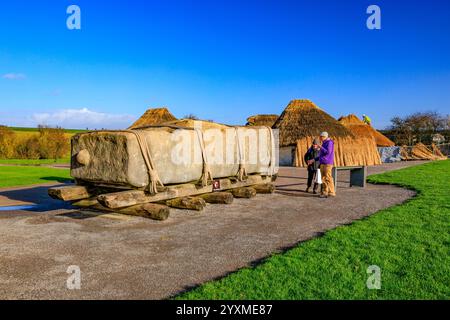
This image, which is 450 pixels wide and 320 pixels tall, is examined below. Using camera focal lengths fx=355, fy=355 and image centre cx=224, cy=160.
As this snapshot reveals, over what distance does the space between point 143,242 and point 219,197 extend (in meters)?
3.26

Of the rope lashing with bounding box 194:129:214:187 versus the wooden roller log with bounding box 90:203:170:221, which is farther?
the rope lashing with bounding box 194:129:214:187

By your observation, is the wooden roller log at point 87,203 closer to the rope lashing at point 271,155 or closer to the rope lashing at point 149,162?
the rope lashing at point 149,162

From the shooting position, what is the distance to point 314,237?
5.90 metres

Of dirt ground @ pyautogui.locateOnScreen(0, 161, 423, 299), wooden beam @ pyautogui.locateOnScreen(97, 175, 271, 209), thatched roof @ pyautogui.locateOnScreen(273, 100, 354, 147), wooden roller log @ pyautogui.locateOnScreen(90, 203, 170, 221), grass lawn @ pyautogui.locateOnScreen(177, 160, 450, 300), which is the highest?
thatched roof @ pyautogui.locateOnScreen(273, 100, 354, 147)

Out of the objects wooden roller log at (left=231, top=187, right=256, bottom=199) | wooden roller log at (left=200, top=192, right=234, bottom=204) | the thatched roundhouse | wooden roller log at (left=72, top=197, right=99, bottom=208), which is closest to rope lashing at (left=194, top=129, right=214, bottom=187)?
wooden roller log at (left=200, top=192, right=234, bottom=204)

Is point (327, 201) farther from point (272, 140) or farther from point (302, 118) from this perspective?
point (302, 118)

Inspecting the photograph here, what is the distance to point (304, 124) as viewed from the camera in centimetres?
2809

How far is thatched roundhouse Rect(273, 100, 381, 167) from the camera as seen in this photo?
87.2 feet

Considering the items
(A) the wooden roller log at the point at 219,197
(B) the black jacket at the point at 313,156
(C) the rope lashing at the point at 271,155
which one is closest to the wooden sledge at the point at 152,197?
(A) the wooden roller log at the point at 219,197

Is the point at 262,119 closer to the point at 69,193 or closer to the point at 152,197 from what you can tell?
the point at 152,197

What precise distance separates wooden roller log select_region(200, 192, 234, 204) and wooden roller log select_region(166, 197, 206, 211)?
0.92m

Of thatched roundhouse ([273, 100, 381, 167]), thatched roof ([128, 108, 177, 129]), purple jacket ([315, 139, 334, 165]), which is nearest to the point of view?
purple jacket ([315, 139, 334, 165])

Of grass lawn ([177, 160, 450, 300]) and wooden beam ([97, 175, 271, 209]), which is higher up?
wooden beam ([97, 175, 271, 209])

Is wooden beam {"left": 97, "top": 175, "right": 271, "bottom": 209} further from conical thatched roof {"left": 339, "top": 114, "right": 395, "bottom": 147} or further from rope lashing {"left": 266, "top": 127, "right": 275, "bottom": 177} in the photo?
conical thatched roof {"left": 339, "top": 114, "right": 395, "bottom": 147}
